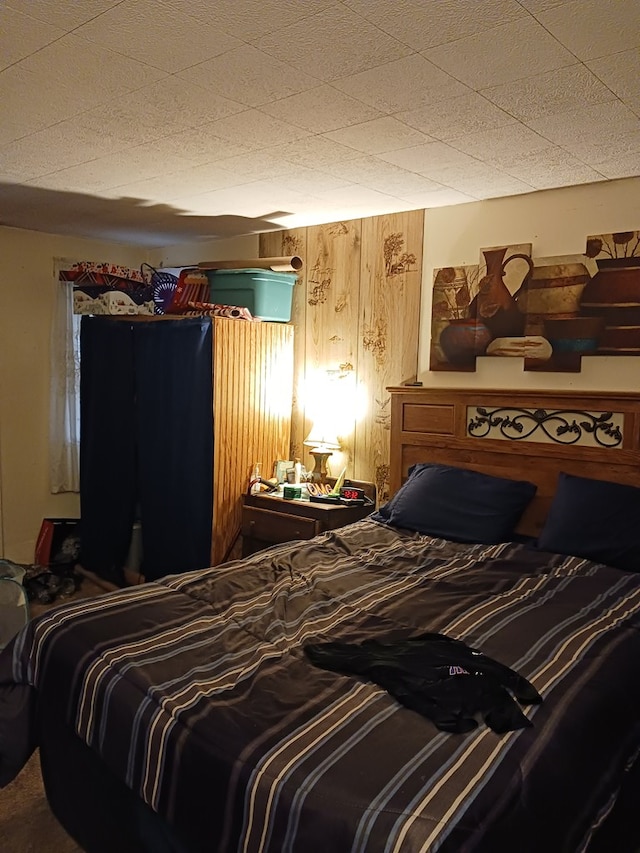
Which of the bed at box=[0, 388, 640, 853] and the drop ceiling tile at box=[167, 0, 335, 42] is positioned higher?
the drop ceiling tile at box=[167, 0, 335, 42]

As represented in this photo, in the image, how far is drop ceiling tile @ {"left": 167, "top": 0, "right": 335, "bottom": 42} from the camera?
4.92 feet

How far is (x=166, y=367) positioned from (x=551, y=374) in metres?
2.08

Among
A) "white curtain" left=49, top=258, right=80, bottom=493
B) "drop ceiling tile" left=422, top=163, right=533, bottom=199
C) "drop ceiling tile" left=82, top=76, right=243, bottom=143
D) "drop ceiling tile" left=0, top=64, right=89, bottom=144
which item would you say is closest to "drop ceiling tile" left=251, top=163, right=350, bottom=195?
"drop ceiling tile" left=422, top=163, right=533, bottom=199

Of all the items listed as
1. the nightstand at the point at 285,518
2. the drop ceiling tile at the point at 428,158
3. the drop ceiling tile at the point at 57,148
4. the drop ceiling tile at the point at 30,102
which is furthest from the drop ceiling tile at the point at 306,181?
the nightstand at the point at 285,518

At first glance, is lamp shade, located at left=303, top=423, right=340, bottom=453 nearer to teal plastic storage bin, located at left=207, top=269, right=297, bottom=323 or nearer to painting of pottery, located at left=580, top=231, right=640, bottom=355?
teal plastic storage bin, located at left=207, top=269, right=297, bottom=323

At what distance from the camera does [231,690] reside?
158cm

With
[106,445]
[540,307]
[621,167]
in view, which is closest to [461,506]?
[540,307]

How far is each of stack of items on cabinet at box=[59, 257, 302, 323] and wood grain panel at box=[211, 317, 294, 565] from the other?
128 mm

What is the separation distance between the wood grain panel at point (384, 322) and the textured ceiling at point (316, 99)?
305 mm

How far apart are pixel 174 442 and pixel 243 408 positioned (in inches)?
17.3

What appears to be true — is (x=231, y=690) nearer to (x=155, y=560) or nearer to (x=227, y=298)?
(x=155, y=560)

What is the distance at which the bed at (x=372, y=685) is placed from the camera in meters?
1.26

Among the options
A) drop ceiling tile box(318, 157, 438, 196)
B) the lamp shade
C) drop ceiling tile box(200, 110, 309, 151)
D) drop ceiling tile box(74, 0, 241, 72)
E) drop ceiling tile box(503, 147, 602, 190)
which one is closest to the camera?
drop ceiling tile box(74, 0, 241, 72)

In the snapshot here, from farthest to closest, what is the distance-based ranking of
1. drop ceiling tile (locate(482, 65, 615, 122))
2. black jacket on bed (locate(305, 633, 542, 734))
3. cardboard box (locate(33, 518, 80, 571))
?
cardboard box (locate(33, 518, 80, 571)), drop ceiling tile (locate(482, 65, 615, 122)), black jacket on bed (locate(305, 633, 542, 734))
